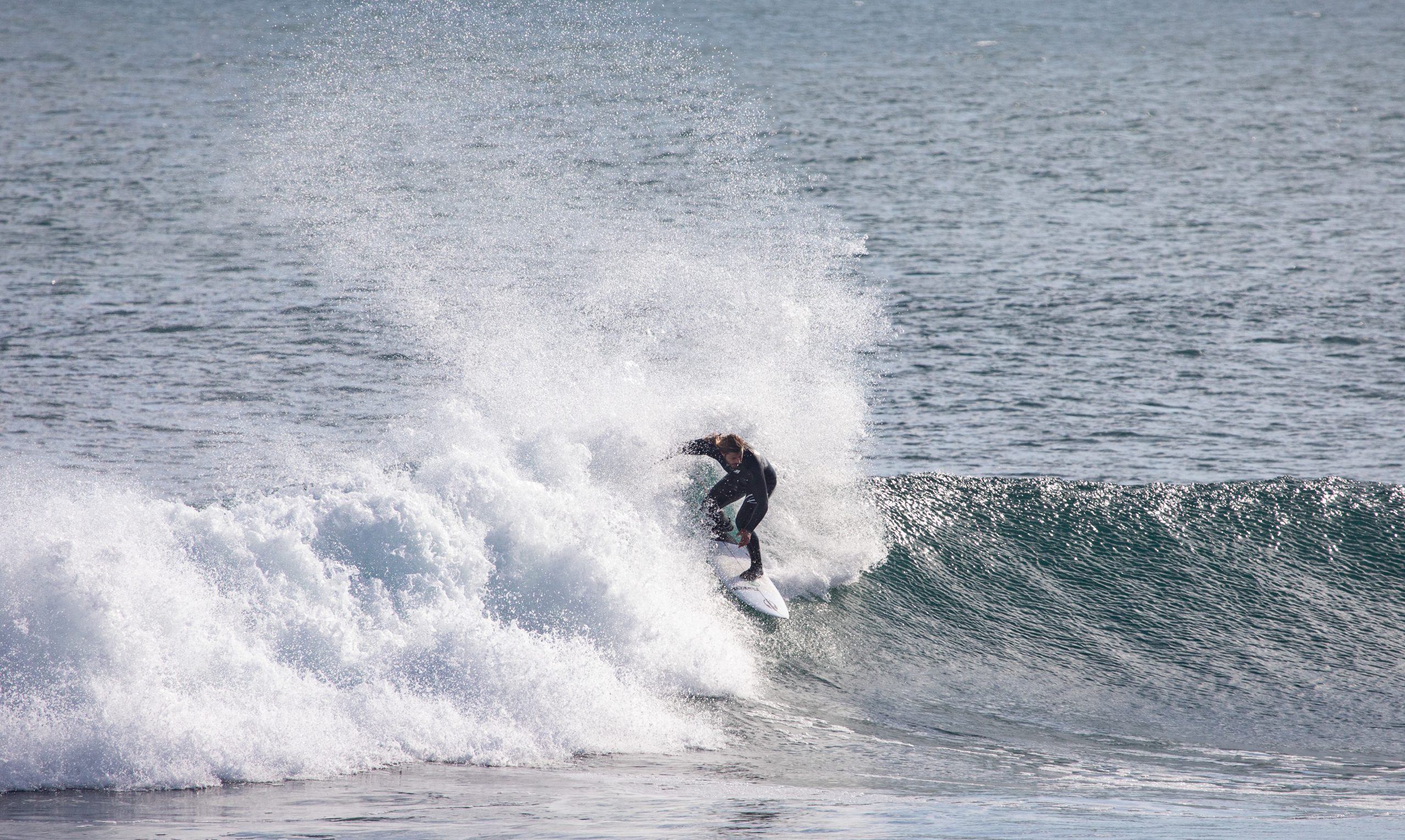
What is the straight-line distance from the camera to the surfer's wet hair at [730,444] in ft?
39.8

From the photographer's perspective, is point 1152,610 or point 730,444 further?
point 1152,610

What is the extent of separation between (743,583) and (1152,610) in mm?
4123

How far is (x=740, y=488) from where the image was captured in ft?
40.0

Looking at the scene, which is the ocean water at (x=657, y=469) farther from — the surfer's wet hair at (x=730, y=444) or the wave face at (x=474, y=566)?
the surfer's wet hair at (x=730, y=444)

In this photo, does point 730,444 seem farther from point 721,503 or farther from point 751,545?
point 751,545

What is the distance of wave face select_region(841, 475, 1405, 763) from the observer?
11.8 meters

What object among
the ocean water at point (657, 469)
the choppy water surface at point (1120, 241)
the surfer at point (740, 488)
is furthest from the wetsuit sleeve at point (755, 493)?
the choppy water surface at point (1120, 241)

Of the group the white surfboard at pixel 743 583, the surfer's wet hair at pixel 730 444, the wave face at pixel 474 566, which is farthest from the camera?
the white surfboard at pixel 743 583

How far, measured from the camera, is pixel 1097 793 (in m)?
9.59

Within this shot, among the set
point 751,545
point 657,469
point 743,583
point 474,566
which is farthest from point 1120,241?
point 474,566

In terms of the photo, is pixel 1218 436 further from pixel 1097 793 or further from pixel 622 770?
pixel 622 770

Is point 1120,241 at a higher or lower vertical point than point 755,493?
higher

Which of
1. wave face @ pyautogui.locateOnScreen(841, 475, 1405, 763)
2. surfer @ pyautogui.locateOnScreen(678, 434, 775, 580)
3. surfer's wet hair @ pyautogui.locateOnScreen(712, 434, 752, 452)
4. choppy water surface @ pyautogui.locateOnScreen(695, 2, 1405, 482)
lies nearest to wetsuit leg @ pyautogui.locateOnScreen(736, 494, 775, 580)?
surfer @ pyautogui.locateOnScreen(678, 434, 775, 580)

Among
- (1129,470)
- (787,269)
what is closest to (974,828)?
(787,269)
